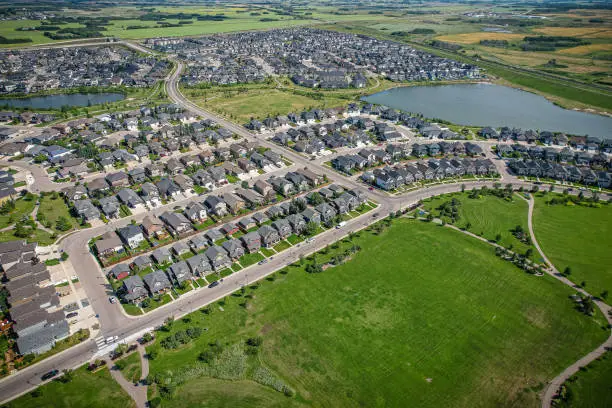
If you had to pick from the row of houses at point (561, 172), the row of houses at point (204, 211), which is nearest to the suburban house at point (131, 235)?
the row of houses at point (204, 211)

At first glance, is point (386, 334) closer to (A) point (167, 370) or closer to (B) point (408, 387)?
(B) point (408, 387)

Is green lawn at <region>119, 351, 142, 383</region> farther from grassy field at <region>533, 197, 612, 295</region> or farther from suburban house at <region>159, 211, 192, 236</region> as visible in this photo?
grassy field at <region>533, 197, 612, 295</region>

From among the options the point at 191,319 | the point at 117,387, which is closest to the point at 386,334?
the point at 191,319

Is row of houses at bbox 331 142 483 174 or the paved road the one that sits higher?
row of houses at bbox 331 142 483 174

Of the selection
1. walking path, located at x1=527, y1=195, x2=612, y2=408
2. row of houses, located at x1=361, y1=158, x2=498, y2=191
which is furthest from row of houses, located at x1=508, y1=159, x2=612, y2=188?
walking path, located at x1=527, y1=195, x2=612, y2=408

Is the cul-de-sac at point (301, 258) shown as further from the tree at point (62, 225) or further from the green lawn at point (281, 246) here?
the green lawn at point (281, 246)

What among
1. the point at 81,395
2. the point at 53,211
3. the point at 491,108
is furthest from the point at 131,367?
the point at 491,108
